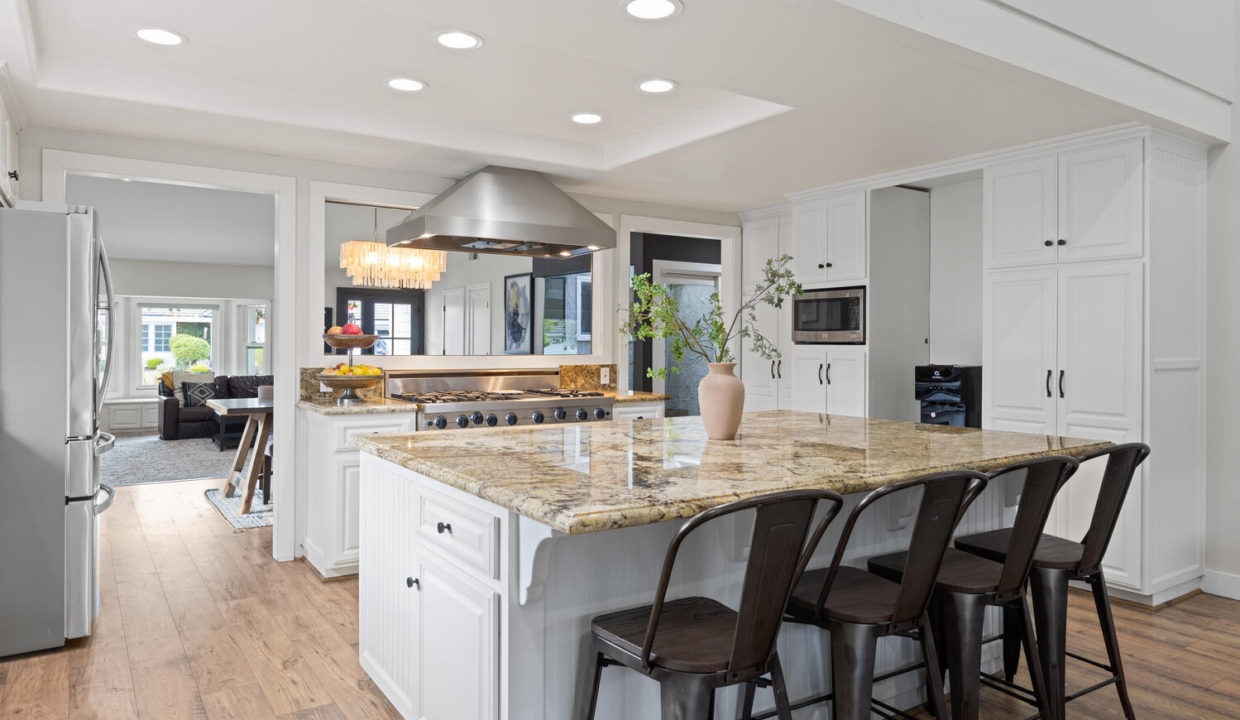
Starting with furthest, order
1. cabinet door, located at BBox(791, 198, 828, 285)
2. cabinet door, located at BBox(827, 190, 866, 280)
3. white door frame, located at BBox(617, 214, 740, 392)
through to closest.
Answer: white door frame, located at BBox(617, 214, 740, 392) < cabinet door, located at BBox(791, 198, 828, 285) < cabinet door, located at BBox(827, 190, 866, 280)

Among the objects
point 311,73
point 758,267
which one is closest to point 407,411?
point 311,73

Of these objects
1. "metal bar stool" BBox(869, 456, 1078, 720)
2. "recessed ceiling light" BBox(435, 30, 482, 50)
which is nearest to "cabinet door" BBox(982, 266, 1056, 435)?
"metal bar stool" BBox(869, 456, 1078, 720)

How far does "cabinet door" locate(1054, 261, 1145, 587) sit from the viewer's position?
356 centimetres

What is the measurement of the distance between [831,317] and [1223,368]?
2.01 meters

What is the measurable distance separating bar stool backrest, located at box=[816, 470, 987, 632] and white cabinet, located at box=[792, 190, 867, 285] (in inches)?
124

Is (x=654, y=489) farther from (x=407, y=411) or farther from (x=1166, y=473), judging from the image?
(x=1166, y=473)

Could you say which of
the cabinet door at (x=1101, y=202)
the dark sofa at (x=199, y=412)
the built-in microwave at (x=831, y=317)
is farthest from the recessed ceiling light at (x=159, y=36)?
the dark sofa at (x=199, y=412)

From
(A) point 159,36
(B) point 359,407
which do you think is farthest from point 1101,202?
(A) point 159,36

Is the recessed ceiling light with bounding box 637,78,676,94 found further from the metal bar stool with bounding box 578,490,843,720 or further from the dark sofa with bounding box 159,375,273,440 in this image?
the dark sofa with bounding box 159,375,273,440

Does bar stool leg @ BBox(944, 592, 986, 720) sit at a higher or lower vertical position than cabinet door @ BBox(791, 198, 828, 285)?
lower

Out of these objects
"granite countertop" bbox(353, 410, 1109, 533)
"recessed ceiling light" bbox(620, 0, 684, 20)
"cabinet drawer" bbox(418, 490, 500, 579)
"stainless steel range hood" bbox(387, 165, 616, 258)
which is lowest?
"cabinet drawer" bbox(418, 490, 500, 579)

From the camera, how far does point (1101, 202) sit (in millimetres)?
3641

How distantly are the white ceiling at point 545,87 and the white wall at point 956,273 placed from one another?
2.65ft

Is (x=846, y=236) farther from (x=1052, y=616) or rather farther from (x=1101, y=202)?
(x=1052, y=616)
